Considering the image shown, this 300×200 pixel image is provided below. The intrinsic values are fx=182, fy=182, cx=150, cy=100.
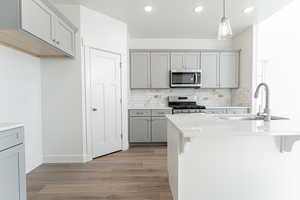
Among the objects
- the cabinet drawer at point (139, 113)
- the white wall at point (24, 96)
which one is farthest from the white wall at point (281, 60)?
the white wall at point (24, 96)

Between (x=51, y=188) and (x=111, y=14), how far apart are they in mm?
2916

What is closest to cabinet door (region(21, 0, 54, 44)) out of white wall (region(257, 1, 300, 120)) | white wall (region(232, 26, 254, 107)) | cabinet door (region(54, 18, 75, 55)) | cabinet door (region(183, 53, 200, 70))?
cabinet door (region(54, 18, 75, 55))

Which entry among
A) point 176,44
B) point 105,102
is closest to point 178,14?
point 176,44

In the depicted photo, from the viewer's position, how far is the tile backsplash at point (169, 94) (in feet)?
14.9

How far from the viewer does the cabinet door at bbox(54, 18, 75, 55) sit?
2.40 m

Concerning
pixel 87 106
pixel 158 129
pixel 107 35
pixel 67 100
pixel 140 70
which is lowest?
pixel 158 129

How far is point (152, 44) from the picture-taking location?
14.8 ft

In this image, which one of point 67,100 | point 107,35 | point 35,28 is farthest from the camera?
point 107,35

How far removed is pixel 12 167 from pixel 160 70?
327cm

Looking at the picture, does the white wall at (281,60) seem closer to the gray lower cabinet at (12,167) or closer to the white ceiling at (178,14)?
the white ceiling at (178,14)

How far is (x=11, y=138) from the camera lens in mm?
1588

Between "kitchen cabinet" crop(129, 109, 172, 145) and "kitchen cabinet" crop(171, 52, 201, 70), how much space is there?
1077 mm

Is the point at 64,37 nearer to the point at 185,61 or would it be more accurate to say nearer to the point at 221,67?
the point at 185,61

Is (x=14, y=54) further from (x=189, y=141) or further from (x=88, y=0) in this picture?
(x=189, y=141)
